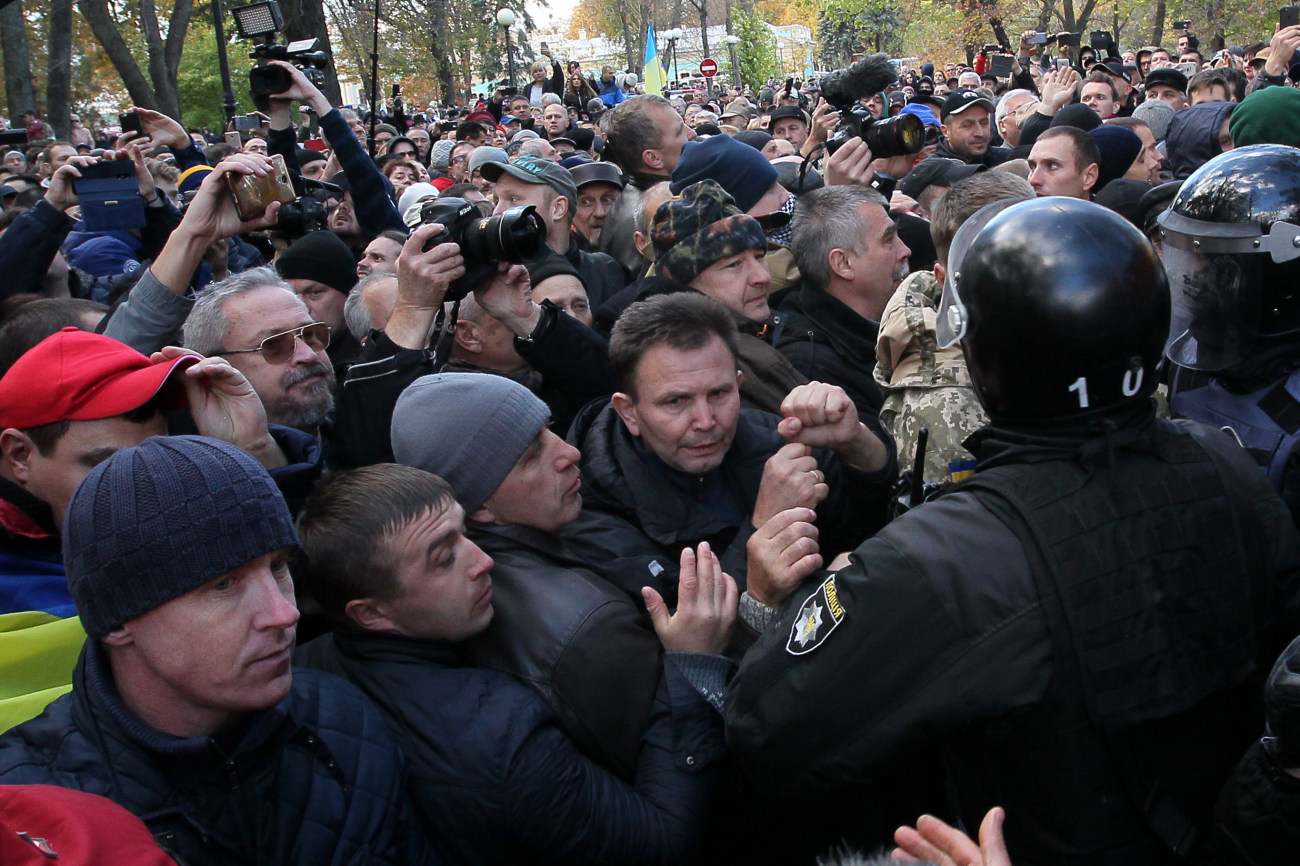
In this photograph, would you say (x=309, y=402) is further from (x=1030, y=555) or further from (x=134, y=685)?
(x=1030, y=555)

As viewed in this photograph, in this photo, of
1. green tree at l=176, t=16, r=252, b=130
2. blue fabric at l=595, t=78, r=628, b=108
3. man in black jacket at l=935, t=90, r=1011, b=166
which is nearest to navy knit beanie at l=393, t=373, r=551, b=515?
man in black jacket at l=935, t=90, r=1011, b=166

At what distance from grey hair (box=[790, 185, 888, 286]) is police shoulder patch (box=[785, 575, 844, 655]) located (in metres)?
2.30

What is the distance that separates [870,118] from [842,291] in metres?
1.87

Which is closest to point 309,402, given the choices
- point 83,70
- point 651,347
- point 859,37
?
point 651,347

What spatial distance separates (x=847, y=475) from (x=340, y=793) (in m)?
1.53

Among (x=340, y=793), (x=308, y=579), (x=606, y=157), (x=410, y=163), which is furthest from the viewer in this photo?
(x=410, y=163)

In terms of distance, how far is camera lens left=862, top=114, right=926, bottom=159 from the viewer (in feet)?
15.8

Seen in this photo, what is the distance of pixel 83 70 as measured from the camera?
34.7 m

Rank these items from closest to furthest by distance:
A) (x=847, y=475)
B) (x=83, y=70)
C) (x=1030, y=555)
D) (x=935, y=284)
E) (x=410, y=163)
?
(x=1030, y=555) → (x=847, y=475) → (x=935, y=284) → (x=410, y=163) → (x=83, y=70)

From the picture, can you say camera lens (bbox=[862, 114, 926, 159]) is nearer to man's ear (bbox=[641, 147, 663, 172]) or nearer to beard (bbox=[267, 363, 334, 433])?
man's ear (bbox=[641, 147, 663, 172])

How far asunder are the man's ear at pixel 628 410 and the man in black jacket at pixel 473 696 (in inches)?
26.5

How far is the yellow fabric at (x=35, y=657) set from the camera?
2020 mm

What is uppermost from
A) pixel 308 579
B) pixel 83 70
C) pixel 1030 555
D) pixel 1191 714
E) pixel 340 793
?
pixel 83 70

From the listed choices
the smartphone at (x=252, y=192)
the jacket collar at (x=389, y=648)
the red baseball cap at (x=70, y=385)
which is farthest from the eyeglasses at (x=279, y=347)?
the jacket collar at (x=389, y=648)
